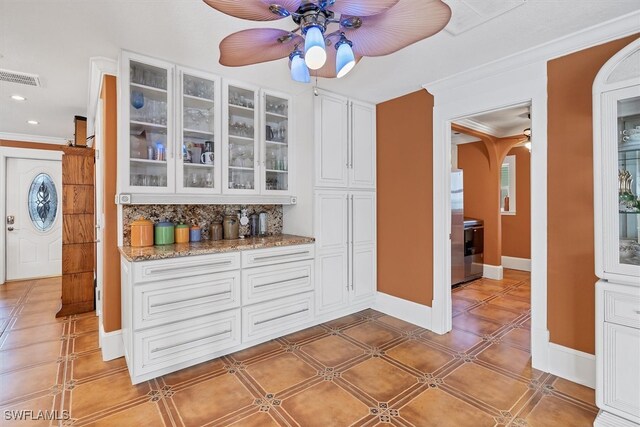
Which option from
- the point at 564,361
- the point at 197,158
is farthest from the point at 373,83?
the point at 564,361

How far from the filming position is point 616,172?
1896 millimetres

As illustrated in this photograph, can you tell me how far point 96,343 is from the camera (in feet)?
9.72

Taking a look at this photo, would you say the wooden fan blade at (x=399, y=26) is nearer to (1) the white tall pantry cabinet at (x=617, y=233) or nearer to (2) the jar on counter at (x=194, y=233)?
(1) the white tall pantry cabinet at (x=617, y=233)

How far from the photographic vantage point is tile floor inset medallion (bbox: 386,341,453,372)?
256cm

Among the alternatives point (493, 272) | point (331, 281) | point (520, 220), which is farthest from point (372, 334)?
point (520, 220)

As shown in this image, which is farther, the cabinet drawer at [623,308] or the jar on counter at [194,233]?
the jar on counter at [194,233]

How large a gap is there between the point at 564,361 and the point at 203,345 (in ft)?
9.25

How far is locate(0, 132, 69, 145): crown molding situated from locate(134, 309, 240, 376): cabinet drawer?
4.71m

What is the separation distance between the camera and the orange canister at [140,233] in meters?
2.68

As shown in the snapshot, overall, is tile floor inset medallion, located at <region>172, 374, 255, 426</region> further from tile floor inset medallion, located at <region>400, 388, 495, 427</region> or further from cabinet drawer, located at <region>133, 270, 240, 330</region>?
tile floor inset medallion, located at <region>400, 388, 495, 427</region>

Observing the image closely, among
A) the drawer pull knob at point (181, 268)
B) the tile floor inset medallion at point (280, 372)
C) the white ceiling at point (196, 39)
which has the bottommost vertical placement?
the tile floor inset medallion at point (280, 372)

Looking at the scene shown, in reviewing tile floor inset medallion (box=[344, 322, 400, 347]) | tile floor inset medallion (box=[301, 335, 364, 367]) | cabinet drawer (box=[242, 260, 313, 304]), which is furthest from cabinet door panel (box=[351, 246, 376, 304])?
tile floor inset medallion (box=[301, 335, 364, 367])

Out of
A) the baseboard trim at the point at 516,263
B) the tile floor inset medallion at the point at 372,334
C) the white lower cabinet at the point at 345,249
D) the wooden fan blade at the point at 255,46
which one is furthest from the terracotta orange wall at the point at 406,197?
the baseboard trim at the point at 516,263

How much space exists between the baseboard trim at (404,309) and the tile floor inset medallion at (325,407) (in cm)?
147
